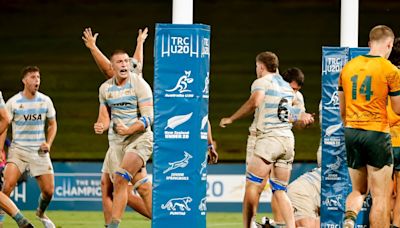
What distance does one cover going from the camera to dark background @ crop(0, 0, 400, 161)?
2625 centimetres

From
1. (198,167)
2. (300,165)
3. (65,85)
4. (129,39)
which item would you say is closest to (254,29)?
(129,39)

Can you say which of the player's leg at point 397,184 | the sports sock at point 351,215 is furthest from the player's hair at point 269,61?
the sports sock at point 351,215

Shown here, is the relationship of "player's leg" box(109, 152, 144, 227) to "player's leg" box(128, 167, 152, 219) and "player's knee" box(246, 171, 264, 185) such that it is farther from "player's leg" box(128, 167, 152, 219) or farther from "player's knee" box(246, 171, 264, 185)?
"player's knee" box(246, 171, 264, 185)

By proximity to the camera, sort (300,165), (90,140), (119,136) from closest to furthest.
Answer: (119,136), (300,165), (90,140)

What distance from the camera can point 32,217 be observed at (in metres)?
17.5

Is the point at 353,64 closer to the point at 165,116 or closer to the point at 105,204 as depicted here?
the point at 165,116

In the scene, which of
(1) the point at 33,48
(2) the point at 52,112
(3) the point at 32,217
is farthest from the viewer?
(1) the point at 33,48

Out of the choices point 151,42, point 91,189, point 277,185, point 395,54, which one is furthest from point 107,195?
point 151,42

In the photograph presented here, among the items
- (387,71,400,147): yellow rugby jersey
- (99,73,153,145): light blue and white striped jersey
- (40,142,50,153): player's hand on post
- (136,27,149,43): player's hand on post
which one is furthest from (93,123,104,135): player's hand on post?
(387,71,400,147): yellow rugby jersey

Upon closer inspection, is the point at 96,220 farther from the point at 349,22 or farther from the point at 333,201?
the point at 349,22

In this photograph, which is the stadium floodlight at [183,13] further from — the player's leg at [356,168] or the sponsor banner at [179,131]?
the player's leg at [356,168]

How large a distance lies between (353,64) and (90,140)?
1530 cm

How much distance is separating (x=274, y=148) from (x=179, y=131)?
2286 mm

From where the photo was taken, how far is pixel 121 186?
40.7 feet
